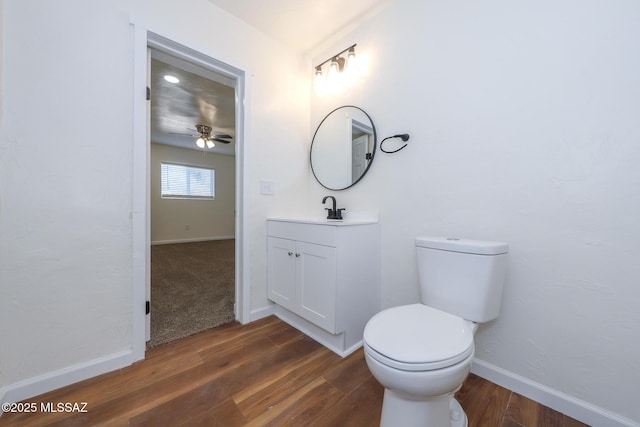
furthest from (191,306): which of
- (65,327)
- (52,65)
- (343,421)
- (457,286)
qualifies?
(457,286)

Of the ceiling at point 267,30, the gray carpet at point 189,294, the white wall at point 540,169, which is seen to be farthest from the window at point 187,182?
the white wall at point 540,169

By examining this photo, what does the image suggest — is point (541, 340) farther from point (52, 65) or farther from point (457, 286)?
point (52, 65)

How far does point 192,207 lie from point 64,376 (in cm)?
480

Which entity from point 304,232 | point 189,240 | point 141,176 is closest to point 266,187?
point 304,232

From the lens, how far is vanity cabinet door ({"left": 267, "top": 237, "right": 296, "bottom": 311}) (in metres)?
1.68

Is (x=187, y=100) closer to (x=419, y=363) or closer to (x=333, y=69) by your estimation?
(x=333, y=69)

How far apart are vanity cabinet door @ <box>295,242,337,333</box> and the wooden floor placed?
22 cm

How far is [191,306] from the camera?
6.61 feet

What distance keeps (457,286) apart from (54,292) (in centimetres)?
193

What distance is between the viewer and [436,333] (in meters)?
0.88

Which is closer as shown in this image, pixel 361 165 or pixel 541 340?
pixel 541 340

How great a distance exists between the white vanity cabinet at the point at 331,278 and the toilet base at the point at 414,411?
53cm

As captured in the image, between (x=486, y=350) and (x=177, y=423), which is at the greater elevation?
(x=486, y=350)

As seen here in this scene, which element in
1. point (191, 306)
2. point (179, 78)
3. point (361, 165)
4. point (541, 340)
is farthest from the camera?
point (179, 78)
